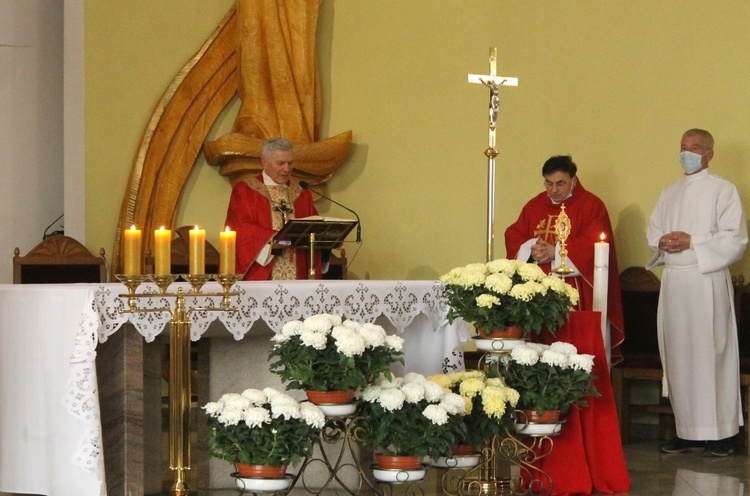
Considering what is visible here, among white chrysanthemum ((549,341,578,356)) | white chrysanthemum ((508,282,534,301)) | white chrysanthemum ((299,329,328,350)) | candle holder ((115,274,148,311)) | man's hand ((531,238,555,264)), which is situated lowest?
white chrysanthemum ((549,341,578,356))

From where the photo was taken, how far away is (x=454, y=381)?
519 centimetres

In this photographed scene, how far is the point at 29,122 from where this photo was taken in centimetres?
909

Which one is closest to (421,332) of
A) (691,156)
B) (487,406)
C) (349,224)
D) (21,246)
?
(349,224)

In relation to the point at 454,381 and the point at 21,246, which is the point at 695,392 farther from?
the point at 21,246

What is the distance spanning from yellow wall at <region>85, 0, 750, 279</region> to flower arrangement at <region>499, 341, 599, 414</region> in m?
2.59

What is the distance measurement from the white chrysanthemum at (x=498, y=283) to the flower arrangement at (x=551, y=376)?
0.28m

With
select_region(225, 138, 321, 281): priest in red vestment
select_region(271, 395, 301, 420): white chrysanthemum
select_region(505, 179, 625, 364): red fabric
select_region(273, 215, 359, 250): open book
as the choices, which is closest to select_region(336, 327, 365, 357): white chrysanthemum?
select_region(271, 395, 301, 420): white chrysanthemum

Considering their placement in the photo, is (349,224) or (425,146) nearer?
(349,224)

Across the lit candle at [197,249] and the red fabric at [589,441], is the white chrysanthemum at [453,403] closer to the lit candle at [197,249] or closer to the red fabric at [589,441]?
the red fabric at [589,441]

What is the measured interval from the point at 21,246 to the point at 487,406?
5.19m

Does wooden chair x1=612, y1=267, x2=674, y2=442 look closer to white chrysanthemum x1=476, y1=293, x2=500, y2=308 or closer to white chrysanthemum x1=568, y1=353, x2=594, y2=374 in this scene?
white chrysanthemum x1=568, y1=353, x2=594, y2=374

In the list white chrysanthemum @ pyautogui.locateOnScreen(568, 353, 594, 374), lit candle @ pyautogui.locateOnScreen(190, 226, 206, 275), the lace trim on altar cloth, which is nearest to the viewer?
lit candle @ pyautogui.locateOnScreen(190, 226, 206, 275)

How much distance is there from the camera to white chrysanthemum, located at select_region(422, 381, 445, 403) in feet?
15.1

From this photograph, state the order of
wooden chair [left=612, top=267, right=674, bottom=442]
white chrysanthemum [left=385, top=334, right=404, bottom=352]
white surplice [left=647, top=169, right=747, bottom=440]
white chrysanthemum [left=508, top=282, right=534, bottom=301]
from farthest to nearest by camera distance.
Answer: wooden chair [left=612, top=267, right=674, bottom=442]
white surplice [left=647, top=169, right=747, bottom=440]
white chrysanthemum [left=508, top=282, right=534, bottom=301]
white chrysanthemum [left=385, top=334, right=404, bottom=352]
